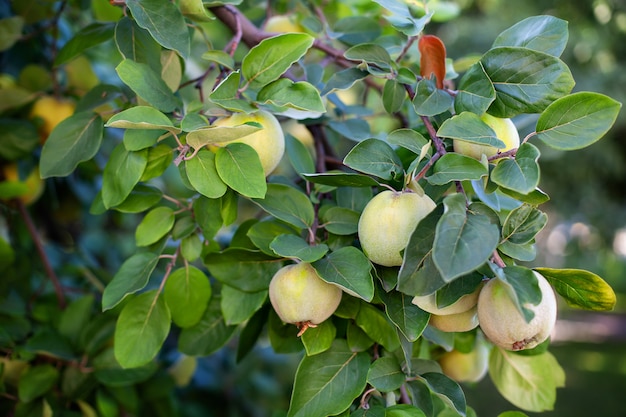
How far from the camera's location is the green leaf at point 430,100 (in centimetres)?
58

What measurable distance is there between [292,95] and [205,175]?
118 millimetres

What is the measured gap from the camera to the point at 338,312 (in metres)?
0.63

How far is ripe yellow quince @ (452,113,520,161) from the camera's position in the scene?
545 mm

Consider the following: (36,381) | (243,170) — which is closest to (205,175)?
Result: (243,170)

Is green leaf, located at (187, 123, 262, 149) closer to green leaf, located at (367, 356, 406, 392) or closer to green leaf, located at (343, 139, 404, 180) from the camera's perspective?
green leaf, located at (343, 139, 404, 180)

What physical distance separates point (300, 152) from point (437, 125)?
19cm

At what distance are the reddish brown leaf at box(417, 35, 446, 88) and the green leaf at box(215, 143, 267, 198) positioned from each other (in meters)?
0.23

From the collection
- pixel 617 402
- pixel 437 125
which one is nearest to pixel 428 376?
pixel 437 125

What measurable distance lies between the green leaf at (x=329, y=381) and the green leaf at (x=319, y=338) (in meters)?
0.01

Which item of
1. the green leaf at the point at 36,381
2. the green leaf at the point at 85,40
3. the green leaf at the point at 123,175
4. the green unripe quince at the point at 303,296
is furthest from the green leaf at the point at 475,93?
the green leaf at the point at 36,381

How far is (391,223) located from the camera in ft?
1.69

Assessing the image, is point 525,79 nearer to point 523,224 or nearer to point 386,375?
point 523,224

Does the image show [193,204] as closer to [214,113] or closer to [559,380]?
[214,113]

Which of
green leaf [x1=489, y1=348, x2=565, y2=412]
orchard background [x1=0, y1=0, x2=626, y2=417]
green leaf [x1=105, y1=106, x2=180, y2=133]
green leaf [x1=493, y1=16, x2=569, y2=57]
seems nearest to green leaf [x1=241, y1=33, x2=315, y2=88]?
orchard background [x1=0, y1=0, x2=626, y2=417]
